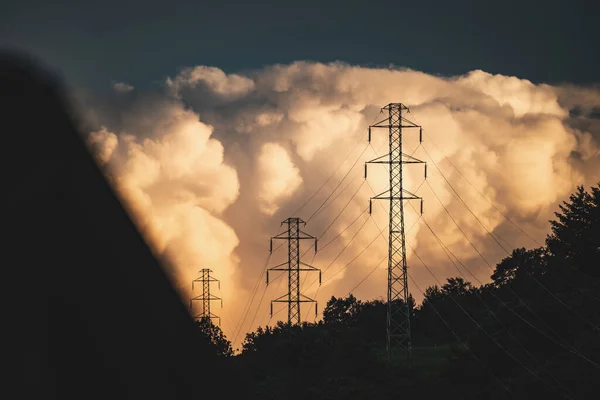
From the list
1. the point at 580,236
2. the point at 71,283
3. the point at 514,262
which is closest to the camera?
the point at 71,283

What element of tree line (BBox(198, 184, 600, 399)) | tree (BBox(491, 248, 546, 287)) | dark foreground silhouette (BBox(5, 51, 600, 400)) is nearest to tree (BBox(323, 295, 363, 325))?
tree (BBox(491, 248, 546, 287))

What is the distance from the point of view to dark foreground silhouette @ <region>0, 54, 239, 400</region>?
83.3 inches

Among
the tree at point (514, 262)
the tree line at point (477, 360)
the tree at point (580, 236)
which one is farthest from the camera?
the tree at point (514, 262)

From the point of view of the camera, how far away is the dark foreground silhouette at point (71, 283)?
212cm

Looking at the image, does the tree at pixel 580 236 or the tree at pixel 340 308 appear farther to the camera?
the tree at pixel 340 308

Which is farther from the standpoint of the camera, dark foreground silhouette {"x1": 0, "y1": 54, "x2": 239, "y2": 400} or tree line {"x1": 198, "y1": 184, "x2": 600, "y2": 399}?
tree line {"x1": 198, "y1": 184, "x2": 600, "y2": 399}

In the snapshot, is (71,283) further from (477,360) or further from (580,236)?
(580,236)

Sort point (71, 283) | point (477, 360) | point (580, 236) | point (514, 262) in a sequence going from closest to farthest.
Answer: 1. point (71, 283)
2. point (477, 360)
3. point (580, 236)
4. point (514, 262)

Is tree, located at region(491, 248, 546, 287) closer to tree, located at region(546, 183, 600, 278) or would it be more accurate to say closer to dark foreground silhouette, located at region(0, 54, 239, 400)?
tree, located at region(546, 183, 600, 278)

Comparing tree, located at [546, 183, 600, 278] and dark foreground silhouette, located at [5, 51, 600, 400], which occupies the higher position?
tree, located at [546, 183, 600, 278]

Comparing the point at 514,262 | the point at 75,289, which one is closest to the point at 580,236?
the point at 514,262

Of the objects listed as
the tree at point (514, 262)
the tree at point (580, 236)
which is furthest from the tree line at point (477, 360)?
the tree at point (514, 262)

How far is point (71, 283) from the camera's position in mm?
2217

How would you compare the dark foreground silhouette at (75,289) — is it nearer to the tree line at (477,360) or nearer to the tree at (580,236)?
the tree line at (477,360)
